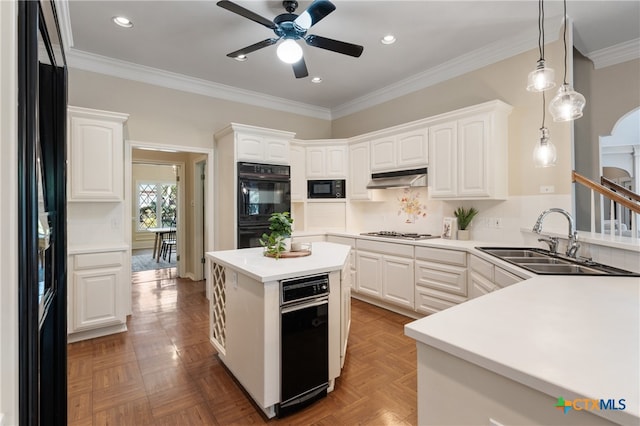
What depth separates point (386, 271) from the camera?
12.0 feet

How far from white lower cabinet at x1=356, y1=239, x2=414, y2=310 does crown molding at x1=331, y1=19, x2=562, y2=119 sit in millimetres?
2221

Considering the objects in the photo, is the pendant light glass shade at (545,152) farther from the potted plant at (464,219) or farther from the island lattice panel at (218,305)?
the island lattice panel at (218,305)

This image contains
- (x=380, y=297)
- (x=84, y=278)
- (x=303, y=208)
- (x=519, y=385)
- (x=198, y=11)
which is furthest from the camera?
(x=303, y=208)

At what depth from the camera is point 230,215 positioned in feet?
12.9

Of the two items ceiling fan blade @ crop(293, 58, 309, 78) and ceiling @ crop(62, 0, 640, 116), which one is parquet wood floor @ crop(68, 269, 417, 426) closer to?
ceiling @ crop(62, 0, 640, 116)

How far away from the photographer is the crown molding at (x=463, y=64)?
2.98 meters

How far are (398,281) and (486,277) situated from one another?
3.71 feet

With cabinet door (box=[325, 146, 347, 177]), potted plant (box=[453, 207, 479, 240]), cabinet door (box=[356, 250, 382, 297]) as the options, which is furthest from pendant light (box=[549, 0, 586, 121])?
cabinet door (box=[325, 146, 347, 177])

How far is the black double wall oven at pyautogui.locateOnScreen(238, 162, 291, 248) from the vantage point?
12.7 ft

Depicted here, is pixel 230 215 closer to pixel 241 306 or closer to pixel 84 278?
pixel 84 278

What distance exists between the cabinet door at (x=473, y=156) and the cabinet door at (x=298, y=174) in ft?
7.56

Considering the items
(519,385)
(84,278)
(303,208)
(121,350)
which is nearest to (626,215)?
(303,208)

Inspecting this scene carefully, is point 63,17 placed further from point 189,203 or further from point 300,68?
point 189,203
